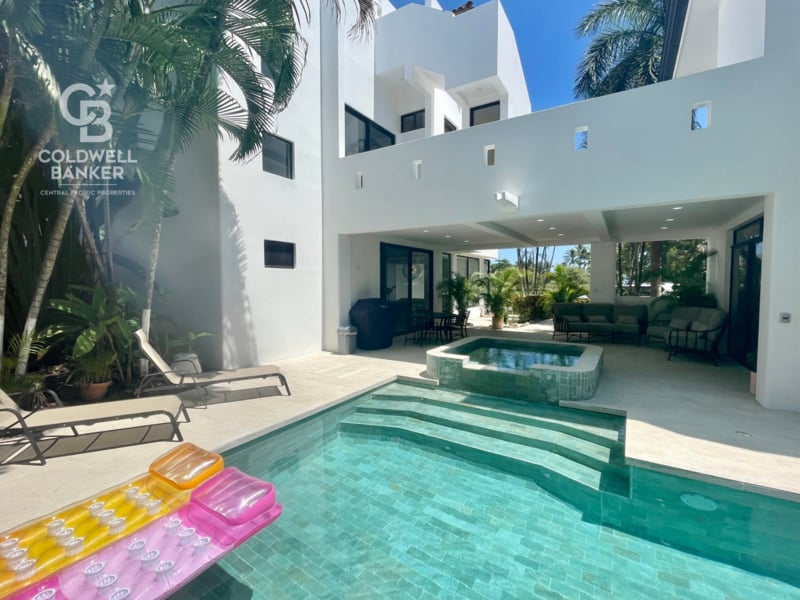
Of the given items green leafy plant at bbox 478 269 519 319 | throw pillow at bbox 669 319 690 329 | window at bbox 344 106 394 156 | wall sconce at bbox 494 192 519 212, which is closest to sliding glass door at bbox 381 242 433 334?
green leafy plant at bbox 478 269 519 319

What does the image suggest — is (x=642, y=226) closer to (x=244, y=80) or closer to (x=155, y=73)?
(x=244, y=80)

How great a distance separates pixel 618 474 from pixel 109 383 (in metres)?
8.29

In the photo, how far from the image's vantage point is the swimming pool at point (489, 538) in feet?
9.43

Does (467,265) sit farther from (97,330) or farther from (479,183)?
(97,330)

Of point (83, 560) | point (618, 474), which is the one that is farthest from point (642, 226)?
point (83, 560)

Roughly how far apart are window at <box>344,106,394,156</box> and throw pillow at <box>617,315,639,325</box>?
1018 centimetres

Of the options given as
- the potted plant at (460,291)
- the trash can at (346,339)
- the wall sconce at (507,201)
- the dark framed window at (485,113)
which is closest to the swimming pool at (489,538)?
the wall sconce at (507,201)

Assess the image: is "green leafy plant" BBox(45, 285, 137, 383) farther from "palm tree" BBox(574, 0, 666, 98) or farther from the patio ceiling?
"palm tree" BBox(574, 0, 666, 98)

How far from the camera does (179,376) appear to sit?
6484 millimetres

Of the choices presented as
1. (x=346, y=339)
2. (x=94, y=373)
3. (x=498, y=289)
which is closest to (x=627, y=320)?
(x=498, y=289)

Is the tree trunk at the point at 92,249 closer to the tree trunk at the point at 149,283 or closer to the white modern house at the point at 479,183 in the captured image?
the tree trunk at the point at 149,283

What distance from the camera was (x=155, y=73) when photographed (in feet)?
19.9

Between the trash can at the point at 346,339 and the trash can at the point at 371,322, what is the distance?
380 millimetres

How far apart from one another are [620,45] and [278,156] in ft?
57.0
